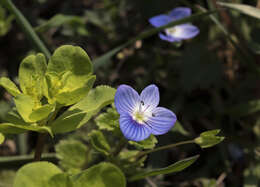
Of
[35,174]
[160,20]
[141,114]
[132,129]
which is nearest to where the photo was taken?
[35,174]

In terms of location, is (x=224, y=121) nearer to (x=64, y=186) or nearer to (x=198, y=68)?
(x=198, y=68)

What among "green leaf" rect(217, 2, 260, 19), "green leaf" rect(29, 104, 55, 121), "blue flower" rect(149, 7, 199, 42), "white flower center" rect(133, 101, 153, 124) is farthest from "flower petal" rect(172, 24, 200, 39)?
"green leaf" rect(29, 104, 55, 121)

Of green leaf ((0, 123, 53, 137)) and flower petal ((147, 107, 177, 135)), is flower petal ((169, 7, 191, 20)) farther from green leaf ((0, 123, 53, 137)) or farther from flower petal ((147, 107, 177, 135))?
green leaf ((0, 123, 53, 137))

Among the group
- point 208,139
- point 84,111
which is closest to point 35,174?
point 84,111

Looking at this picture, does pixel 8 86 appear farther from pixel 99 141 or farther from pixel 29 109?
pixel 99 141

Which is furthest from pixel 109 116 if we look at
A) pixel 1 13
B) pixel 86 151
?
pixel 1 13

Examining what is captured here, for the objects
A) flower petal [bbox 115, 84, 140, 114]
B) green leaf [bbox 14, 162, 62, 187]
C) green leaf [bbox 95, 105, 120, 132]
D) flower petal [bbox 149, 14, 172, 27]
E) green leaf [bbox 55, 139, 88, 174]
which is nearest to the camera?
green leaf [bbox 14, 162, 62, 187]
